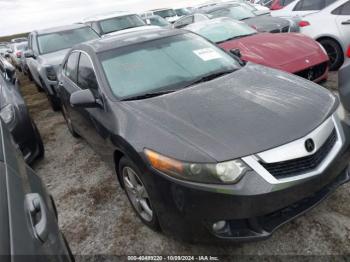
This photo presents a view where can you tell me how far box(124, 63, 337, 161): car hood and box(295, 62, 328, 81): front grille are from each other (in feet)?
6.00

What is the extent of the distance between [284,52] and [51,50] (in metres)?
5.25

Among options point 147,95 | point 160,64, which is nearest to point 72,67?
point 160,64

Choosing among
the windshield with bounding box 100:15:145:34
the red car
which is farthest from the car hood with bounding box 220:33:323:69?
the windshield with bounding box 100:15:145:34

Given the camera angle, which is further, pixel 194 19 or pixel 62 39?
pixel 194 19

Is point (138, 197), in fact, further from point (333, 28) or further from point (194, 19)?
point (194, 19)

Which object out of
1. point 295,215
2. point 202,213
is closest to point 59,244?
point 202,213

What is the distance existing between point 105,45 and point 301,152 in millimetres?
2329

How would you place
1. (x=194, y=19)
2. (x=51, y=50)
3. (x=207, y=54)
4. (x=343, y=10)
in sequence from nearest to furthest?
(x=207, y=54) → (x=343, y=10) → (x=51, y=50) → (x=194, y=19)

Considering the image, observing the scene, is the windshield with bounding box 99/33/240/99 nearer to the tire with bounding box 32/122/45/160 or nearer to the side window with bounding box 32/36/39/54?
the tire with bounding box 32/122/45/160

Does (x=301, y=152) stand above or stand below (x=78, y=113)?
above

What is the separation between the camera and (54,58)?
20.5ft

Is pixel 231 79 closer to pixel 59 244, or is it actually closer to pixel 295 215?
pixel 295 215

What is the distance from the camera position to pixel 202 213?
5.99 feet

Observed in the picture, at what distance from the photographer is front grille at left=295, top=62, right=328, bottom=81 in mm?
4355
